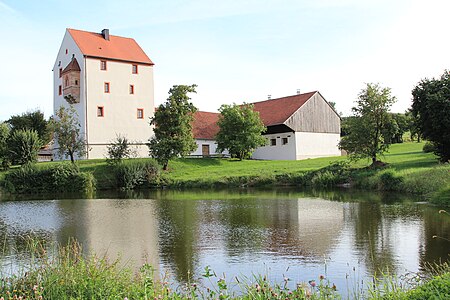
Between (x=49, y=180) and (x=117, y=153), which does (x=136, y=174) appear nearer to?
(x=117, y=153)

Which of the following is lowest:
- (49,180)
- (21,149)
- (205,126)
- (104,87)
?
(49,180)

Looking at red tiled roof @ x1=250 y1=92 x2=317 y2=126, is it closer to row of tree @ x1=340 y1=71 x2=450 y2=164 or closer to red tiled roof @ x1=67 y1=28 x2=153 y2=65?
red tiled roof @ x1=67 y1=28 x2=153 y2=65

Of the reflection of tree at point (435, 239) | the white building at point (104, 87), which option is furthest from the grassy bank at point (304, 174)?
the white building at point (104, 87)

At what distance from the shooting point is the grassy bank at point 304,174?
26.5m

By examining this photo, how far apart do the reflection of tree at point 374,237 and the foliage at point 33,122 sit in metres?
48.3

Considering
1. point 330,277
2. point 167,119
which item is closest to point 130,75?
point 167,119

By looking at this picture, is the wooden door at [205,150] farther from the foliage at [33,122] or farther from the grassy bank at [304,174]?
the foliage at [33,122]

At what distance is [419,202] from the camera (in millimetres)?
21859

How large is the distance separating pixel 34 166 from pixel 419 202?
30655 millimetres

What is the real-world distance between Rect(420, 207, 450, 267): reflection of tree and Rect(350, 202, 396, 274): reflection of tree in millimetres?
794

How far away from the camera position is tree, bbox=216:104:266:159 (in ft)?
164

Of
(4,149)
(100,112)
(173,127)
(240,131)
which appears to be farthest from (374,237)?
(100,112)

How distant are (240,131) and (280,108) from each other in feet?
29.9

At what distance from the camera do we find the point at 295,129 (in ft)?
175
